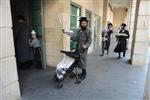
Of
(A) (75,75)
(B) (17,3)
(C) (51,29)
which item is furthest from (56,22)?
(A) (75,75)

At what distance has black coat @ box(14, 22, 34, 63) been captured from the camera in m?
4.28

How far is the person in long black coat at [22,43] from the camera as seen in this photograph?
4.27 meters

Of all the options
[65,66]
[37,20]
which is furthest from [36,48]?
[65,66]

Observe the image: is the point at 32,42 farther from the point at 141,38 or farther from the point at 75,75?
the point at 141,38

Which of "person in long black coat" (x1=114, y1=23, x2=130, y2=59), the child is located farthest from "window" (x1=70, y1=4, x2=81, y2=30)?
"person in long black coat" (x1=114, y1=23, x2=130, y2=59)

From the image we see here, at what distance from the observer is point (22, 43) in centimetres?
439

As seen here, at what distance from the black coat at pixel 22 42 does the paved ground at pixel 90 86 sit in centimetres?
44

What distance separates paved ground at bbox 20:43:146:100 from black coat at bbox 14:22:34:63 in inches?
17.4

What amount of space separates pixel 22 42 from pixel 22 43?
3cm

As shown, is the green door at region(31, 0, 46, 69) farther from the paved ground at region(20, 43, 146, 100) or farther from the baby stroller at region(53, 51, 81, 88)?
the baby stroller at region(53, 51, 81, 88)

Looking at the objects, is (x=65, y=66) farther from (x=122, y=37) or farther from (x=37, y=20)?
(x=122, y=37)

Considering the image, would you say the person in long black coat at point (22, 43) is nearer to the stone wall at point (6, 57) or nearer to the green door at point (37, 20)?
the green door at point (37, 20)

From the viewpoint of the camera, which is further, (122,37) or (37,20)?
(122,37)

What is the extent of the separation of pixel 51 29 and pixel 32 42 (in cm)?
68
